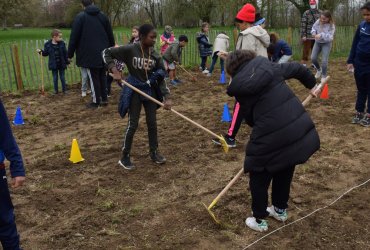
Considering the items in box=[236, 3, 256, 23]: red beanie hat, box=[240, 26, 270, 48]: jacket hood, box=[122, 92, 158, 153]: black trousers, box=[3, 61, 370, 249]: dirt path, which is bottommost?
box=[3, 61, 370, 249]: dirt path

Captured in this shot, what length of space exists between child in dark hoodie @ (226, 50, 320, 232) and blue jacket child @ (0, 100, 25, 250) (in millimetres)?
1666

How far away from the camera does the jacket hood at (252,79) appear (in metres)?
3.11

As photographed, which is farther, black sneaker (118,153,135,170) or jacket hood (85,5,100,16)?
jacket hood (85,5,100,16)

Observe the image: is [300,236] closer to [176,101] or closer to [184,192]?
[184,192]

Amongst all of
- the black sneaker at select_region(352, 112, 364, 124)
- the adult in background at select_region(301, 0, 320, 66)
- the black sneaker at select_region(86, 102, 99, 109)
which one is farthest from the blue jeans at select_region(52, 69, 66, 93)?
the adult in background at select_region(301, 0, 320, 66)

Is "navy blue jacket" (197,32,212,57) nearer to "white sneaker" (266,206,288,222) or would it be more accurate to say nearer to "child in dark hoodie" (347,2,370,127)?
"child in dark hoodie" (347,2,370,127)

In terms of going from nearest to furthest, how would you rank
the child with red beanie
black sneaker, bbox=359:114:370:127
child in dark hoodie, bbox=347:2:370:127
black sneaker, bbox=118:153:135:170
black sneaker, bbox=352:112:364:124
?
black sneaker, bbox=118:153:135:170 < the child with red beanie < child in dark hoodie, bbox=347:2:370:127 < black sneaker, bbox=359:114:370:127 < black sneaker, bbox=352:112:364:124

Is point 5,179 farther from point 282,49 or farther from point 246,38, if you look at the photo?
point 282,49

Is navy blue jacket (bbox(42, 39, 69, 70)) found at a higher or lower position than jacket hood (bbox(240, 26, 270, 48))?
lower

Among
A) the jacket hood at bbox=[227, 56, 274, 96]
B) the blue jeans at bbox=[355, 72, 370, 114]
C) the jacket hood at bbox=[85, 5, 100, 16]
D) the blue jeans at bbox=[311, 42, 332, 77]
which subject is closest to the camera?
the jacket hood at bbox=[227, 56, 274, 96]

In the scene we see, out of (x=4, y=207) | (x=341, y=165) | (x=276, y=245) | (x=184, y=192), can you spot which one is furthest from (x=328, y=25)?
(x=4, y=207)

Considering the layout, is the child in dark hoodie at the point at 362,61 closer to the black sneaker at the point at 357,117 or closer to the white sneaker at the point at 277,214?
the black sneaker at the point at 357,117

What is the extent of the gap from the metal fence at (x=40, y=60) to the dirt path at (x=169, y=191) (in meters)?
3.67

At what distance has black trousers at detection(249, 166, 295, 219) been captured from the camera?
11.3 ft
